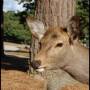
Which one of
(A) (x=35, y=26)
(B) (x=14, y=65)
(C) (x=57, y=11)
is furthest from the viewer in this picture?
(B) (x=14, y=65)

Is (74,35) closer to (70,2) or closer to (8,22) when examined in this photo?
(70,2)

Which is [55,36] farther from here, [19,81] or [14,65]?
[14,65]

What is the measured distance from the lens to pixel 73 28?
26.8ft

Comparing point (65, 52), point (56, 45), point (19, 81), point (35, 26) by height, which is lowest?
point (19, 81)

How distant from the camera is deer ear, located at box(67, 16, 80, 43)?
8055mm

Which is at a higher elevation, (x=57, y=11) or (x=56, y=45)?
(x=57, y=11)

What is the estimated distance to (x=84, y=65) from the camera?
8.43 m

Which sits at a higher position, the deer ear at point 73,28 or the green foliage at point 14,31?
the deer ear at point 73,28

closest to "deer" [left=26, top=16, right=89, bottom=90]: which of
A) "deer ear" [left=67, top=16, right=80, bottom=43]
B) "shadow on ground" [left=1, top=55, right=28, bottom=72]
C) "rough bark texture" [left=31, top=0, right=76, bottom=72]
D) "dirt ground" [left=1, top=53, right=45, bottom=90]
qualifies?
"deer ear" [left=67, top=16, right=80, bottom=43]

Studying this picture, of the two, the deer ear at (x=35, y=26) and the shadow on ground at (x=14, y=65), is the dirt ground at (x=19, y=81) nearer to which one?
the shadow on ground at (x=14, y=65)

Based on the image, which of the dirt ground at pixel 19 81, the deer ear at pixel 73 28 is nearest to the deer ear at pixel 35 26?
the deer ear at pixel 73 28

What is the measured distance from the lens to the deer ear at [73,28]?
26.4 feet

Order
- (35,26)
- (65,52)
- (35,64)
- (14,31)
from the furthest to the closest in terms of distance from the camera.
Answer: (14,31), (35,26), (65,52), (35,64)

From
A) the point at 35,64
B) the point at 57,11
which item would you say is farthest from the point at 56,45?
the point at 57,11
